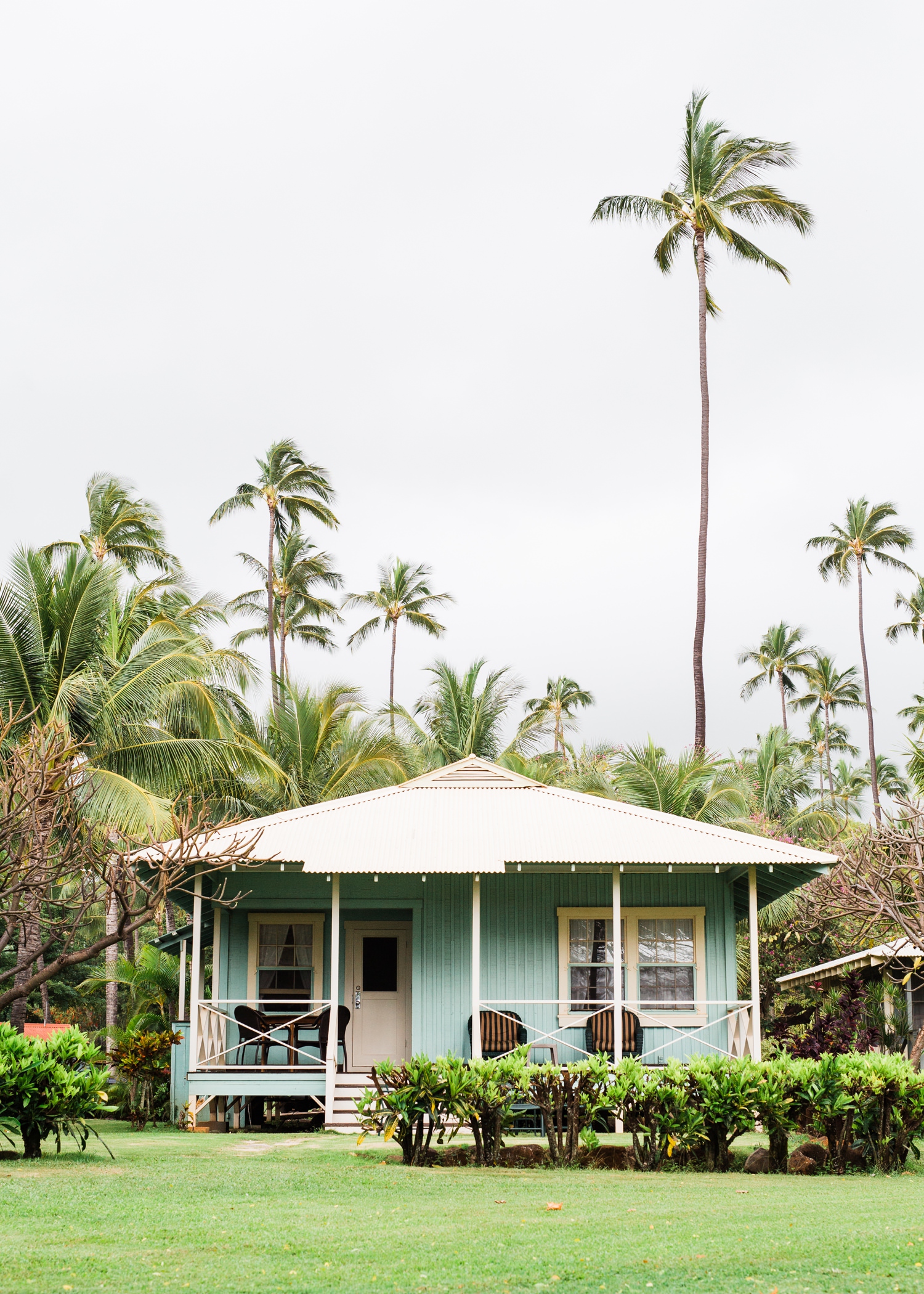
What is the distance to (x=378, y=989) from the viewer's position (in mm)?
16859

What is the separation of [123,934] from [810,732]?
63103 millimetres

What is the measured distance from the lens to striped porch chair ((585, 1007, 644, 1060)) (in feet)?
48.5

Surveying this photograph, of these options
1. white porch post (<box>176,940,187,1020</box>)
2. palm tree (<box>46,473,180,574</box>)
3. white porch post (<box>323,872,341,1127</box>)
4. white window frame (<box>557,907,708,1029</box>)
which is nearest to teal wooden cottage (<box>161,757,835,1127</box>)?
white window frame (<box>557,907,708,1029</box>)

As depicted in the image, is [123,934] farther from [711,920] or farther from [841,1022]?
[841,1022]

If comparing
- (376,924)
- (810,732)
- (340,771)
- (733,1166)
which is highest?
(810,732)

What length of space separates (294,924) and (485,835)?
2.84 meters

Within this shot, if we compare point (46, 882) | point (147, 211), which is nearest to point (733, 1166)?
point (46, 882)

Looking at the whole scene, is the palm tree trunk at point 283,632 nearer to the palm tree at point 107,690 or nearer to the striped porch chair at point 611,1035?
the palm tree at point 107,690

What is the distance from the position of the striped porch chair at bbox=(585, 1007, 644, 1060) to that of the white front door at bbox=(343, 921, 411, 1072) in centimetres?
290

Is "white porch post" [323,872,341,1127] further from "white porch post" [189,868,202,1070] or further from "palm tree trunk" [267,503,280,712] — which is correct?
"palm tree trunk" [267,503,280,712]

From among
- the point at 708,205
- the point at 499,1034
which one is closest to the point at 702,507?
the point at 708,205

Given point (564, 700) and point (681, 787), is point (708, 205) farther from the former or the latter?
point (564, 700)

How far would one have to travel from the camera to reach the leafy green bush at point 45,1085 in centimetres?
1013

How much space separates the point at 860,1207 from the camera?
8.19m
